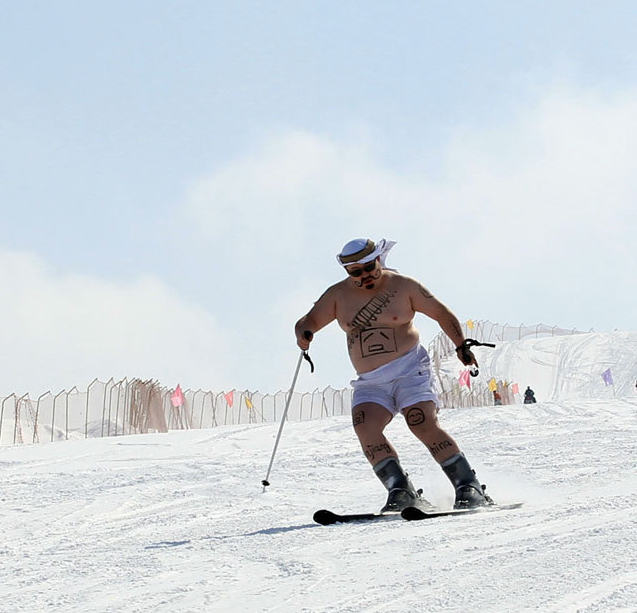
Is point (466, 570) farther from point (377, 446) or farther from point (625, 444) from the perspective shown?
point (625, 444)

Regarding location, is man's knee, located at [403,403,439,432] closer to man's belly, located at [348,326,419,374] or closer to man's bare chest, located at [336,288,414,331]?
man's belly, located at [348,326,419,374]

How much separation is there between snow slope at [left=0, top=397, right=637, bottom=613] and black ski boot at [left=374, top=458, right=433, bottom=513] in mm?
234

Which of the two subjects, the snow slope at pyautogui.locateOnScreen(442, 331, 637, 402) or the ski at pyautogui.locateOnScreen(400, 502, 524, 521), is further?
the snow slope at pyautogui.locateOnScreen(442, 331, 637, 402)

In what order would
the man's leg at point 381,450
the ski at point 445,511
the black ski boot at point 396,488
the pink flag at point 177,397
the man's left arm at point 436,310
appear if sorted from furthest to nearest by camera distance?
the pink flag at point 177,397, the man's left arm at point 436,310, the man's leg at point 381,450, the black ski boot at point 396,488, the ski at point 445,511

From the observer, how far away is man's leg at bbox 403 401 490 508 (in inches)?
178

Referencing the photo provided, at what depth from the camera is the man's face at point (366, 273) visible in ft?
15.8

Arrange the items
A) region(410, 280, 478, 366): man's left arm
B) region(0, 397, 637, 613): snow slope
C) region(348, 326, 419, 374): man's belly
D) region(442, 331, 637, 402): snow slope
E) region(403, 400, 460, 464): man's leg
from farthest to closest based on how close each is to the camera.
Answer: region(442, 331, 637, 402): snow slope → region(410, 280, 478, 366): man's left arm → region(348, 326, 419, 374): man's belly → region(403, 400, 460, 464): man's leg → region(0, 397, 637, 613): snow slope

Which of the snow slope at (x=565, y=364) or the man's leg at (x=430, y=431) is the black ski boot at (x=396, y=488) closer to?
the man's leg at (x=430, y=431)

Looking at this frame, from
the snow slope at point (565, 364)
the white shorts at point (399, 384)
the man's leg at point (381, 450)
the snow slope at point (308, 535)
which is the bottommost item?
the snow slope at point (308, 535)

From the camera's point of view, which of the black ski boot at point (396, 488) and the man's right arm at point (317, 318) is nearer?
the black ski boot at point (396, 488)

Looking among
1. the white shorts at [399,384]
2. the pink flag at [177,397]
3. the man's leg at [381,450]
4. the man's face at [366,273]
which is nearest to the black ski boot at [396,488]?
the man's leg at [381,450]

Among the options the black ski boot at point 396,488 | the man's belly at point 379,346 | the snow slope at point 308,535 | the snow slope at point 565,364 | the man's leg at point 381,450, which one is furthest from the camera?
the snow slope at point 565,364

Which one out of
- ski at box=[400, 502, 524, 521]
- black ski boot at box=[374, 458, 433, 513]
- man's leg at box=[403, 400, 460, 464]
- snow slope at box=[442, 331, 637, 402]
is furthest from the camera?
snow slope at box=[442, 331, 637, 402]

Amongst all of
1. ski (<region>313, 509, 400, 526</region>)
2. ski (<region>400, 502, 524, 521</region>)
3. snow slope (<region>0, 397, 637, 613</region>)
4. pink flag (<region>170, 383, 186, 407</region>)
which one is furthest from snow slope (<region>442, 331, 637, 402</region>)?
ski (<region>313, 509, 400, 526</region>)
